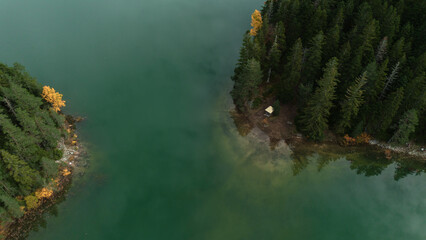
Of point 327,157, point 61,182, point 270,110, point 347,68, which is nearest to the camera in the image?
point 61,182

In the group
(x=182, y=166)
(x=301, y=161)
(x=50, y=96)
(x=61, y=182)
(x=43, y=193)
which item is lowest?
(x=43, y=193)

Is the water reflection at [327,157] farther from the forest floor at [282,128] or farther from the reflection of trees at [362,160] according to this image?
the forest floor at [282,128]

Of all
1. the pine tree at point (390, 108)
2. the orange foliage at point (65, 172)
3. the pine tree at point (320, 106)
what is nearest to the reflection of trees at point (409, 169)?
the pine tree at point (390, 108)

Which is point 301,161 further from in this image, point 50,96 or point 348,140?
point 50,96

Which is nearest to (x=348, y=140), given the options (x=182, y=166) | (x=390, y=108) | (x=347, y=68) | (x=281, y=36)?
(x=390, y=108)

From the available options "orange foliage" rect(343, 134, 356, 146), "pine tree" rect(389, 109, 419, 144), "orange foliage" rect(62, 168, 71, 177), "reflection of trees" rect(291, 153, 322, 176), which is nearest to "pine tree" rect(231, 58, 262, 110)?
"reflection of trees" rect(291, 153, 322, 176)

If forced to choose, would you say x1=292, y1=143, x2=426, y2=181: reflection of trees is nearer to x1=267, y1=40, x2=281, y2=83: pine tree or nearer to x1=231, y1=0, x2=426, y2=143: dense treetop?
x1=231, y1=0, x2=426, y2=143: dense treetop
